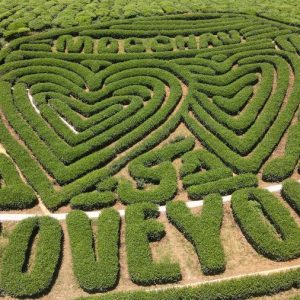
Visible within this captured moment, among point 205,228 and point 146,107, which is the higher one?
point 146,107

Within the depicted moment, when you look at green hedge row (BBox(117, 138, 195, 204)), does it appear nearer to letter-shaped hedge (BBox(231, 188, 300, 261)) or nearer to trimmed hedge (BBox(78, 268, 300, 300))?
letter-shaped hedge (BBox(231, 188, 300, 261))

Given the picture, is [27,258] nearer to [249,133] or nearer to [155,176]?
[155,176]

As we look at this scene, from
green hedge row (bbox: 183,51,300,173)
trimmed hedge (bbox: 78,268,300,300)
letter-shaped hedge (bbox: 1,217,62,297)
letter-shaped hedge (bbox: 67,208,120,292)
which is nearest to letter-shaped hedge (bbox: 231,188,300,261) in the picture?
trimmed hedge (bbox: 78,268,300,300)

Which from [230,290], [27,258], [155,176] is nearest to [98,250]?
[27,258]

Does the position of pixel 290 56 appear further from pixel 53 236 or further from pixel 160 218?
pixel 53 236

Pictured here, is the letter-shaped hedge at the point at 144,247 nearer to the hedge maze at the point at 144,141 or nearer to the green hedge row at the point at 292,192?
the hedge maze at the point at 144,141
